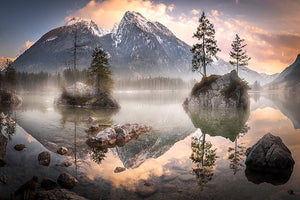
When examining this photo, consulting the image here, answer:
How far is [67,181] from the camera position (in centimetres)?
622

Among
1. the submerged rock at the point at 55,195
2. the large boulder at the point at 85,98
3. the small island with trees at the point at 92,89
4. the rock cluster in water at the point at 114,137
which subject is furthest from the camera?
the small island with trees at the point at 92,89

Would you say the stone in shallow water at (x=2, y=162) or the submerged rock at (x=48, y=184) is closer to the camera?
the submerged rock at (x=48, y=184)

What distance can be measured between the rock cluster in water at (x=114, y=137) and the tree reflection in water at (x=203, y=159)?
4.90 meters

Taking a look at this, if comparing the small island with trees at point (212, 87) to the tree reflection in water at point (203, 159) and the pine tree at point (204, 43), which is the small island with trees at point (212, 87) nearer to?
the pine tree at point (204, 43)

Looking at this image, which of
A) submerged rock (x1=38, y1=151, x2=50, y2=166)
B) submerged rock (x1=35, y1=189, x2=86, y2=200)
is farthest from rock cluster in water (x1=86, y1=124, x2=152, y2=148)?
submerged rock (x1=35, y1=189, x2=86, y2=200)

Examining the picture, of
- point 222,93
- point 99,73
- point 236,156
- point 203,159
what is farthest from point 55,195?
point 99,73

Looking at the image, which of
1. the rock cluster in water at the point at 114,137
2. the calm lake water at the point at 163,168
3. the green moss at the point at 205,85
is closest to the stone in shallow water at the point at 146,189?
the calm lake water at the point at 163,168

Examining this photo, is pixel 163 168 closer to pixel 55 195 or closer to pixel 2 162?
pixel 55 195

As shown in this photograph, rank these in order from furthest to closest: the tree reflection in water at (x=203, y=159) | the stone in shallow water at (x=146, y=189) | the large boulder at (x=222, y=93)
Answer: the large boulder at (x=222, y=93) < the tree reflection in water at (x=203, y=159) < the stone in shallow water at (x=146, y=189)

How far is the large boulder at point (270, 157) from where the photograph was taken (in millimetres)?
6953

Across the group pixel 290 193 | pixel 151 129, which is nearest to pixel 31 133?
pixel 151 129

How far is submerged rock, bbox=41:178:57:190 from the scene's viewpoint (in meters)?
6.01

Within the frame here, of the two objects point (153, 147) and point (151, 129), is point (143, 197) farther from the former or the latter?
point (151, 129)

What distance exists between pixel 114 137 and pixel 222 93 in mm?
24387
